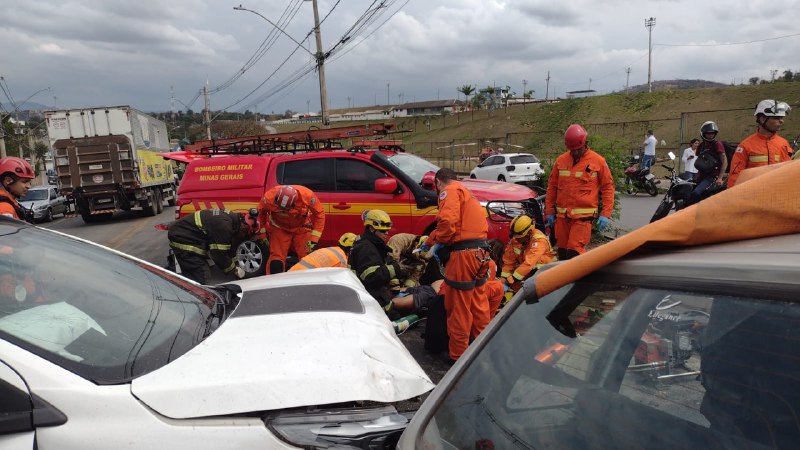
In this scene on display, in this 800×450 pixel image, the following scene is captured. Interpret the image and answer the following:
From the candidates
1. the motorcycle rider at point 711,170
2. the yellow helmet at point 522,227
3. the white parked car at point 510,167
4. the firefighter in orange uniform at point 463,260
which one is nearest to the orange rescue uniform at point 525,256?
the yellow helmet at point 522,227

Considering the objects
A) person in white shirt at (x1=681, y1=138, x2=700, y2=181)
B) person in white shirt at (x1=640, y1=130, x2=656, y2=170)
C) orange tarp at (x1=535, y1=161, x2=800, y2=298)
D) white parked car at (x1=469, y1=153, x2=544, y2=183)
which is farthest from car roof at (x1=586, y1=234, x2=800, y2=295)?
white parked car at (x1=469, y1=153, x2=544, y2=183)

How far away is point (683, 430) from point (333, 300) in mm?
1829

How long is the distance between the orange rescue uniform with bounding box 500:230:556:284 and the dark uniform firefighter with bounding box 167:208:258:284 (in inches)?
133

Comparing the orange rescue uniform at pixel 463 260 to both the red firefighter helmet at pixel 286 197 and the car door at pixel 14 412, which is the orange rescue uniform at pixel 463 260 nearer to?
the red firefighter helmet at pixel 286 197

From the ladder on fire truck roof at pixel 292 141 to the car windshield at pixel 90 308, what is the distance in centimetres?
543

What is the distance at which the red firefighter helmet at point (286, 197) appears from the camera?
5898mm

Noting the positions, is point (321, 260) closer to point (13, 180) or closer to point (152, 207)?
point (13, 180)

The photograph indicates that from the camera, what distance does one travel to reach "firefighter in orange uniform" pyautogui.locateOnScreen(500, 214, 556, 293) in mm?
5250

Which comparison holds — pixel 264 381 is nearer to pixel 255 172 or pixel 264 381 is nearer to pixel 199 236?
pixel 199 236

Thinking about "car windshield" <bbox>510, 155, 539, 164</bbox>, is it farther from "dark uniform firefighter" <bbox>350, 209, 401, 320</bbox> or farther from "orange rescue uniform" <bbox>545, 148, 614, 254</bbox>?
"dark uniform firefighter" <bbox>350, 209, 401, 320</bbox>

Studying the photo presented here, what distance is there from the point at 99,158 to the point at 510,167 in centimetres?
1416

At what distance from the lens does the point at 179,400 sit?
1.62 meters

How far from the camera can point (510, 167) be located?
19.5 meters

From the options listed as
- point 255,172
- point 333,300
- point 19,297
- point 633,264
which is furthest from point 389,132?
point 633,264
